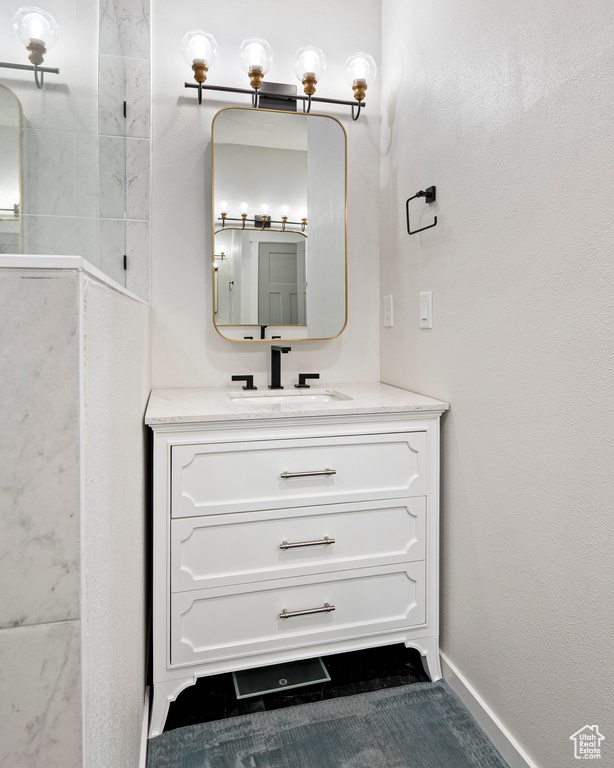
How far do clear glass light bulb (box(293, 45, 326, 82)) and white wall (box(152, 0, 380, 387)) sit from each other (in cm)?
12

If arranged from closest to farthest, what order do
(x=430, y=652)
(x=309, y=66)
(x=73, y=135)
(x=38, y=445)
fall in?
(x=38, y=445) < (x=73, y=135) < (x=430, y=652) < (x=309, y=66)

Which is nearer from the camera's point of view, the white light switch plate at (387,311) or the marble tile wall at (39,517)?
the marble tile wall at (39,517)

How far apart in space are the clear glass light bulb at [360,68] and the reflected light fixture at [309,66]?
11 centimetres

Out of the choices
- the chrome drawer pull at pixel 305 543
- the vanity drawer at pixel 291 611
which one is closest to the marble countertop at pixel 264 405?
the chrome drawer pull at pixel 305 543

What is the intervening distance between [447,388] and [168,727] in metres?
1.28

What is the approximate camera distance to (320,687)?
4.95ft

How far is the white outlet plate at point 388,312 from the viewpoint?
6.51 feet

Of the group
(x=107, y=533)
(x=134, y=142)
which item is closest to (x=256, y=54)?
(x=134, y=142)

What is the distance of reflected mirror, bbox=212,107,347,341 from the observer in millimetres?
1870

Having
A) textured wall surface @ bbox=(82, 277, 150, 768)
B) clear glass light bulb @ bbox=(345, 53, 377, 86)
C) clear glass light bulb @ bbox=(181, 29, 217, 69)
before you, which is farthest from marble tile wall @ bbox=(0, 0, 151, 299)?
clear glass light bulb @ bbox=(345, 53, 377, 86)

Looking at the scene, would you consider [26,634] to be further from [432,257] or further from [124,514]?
[432,257]

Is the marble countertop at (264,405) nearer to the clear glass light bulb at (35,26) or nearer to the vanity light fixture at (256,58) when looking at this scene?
the clear glass light bulb at (35,26)

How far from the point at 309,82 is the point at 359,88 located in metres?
0.21

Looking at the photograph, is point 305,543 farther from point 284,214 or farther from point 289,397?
point 284,214
